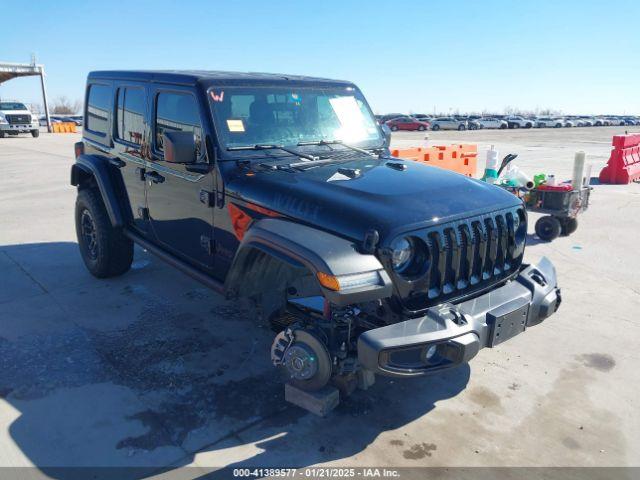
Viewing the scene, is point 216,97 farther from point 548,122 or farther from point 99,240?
point 548,122

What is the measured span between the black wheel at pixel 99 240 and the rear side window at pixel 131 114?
87 cm

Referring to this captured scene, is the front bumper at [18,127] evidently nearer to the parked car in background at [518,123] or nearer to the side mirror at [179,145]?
the side mirror at [179,145]

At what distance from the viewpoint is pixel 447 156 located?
1068 cm

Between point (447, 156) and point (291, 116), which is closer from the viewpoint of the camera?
point (291, 116)

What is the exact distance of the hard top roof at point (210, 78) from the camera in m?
3.84

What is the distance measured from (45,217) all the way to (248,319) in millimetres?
5437

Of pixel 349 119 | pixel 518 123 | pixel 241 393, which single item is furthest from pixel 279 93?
pixel 518 123

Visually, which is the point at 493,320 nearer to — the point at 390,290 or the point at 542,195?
the point at 390,290

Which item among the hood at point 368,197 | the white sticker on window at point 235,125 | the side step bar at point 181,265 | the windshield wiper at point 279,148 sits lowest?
the side step bar at point 181,265

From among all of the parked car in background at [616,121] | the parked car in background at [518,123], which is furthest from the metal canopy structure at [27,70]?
the parked car in background at [616,121]

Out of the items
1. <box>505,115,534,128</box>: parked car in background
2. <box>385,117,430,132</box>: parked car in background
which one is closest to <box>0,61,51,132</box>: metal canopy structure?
→ <box>385,117,430,132</box>: parked car in background

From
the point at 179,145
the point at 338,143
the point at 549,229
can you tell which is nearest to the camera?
the point at 179,145

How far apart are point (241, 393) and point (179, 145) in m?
1.70

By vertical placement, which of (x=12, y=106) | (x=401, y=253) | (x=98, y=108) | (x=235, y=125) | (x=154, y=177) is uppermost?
(x=12, y=106)
